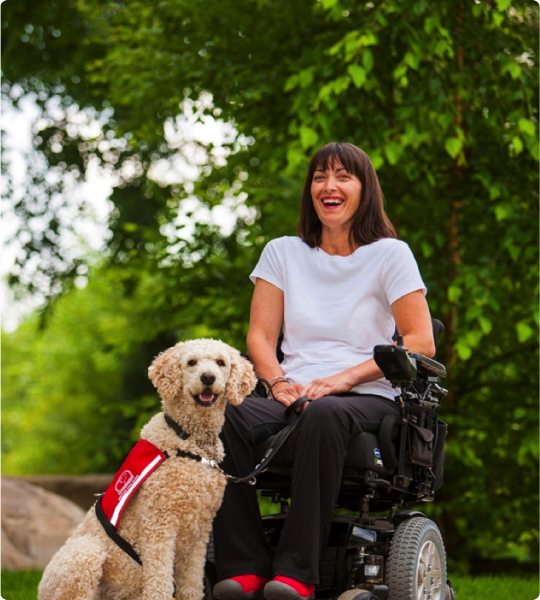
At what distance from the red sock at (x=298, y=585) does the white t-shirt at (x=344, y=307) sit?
2.45ft

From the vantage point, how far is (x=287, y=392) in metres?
3.17

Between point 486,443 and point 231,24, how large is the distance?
351 cm

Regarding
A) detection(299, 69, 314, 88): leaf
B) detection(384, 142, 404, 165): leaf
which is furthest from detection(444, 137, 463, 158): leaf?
detection(299, 69, 314, 88): leaf

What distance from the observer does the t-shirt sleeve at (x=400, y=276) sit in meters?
3.23

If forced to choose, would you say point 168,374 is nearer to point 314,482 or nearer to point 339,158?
point 314,482

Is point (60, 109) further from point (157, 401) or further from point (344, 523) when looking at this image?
point (344, 523)

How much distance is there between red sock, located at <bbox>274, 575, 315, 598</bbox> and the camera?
2684mm

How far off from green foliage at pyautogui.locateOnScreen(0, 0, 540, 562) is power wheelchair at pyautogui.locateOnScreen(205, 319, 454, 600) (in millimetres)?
1622

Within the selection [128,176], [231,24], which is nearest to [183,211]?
[231,24]

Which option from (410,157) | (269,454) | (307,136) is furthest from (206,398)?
(410,157)

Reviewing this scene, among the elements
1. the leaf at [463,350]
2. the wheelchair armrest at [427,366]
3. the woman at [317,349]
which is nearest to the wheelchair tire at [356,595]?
the woman at [317,349]

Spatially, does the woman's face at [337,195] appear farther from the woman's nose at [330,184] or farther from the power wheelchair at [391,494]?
the power wheelchair at [391,494]

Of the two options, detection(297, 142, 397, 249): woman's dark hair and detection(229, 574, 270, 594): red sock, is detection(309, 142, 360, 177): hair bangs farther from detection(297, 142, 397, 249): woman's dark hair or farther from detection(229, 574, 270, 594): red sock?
detection(229, 574, 270, 594): red sock

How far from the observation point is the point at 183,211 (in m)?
6.68
